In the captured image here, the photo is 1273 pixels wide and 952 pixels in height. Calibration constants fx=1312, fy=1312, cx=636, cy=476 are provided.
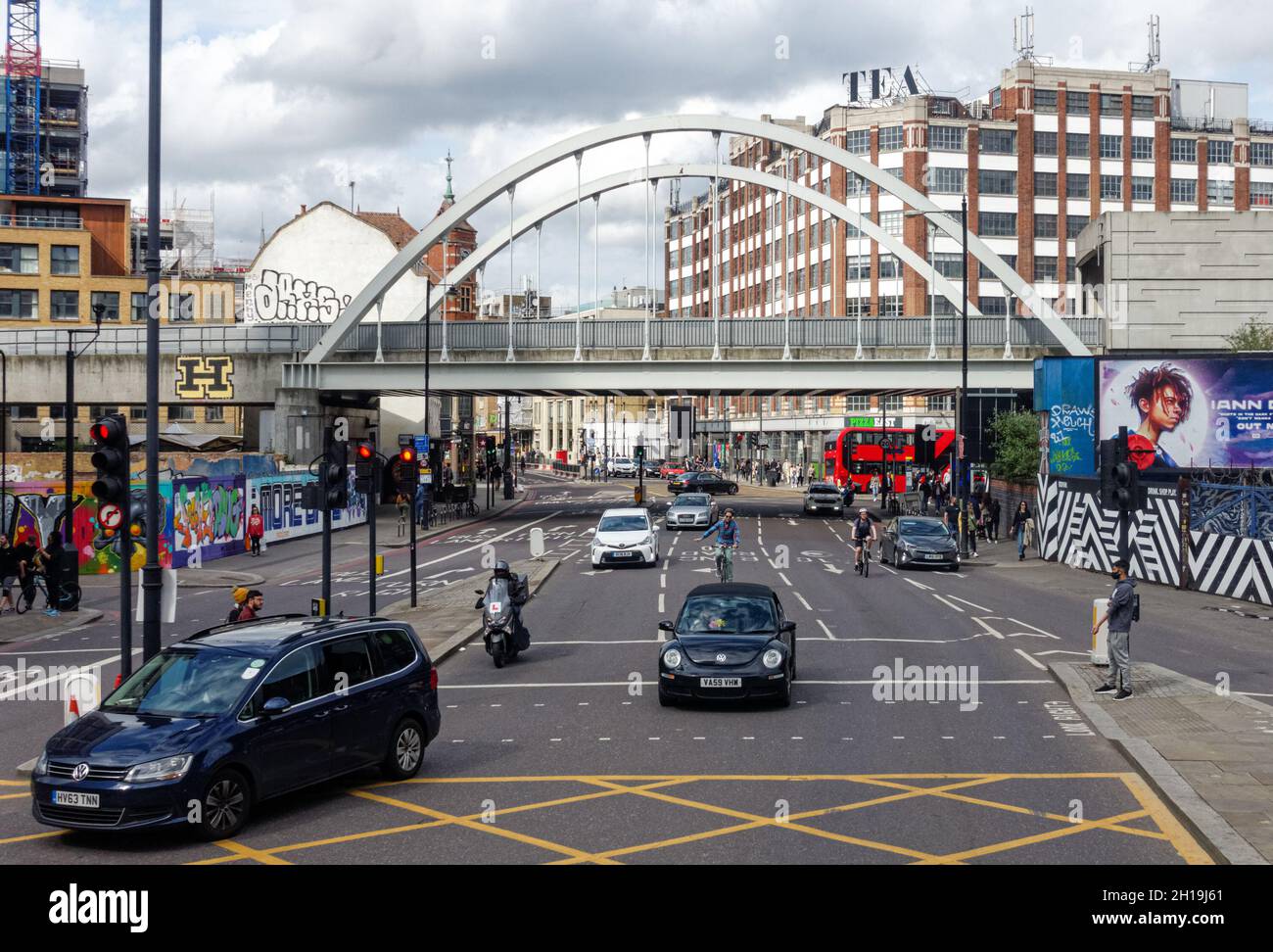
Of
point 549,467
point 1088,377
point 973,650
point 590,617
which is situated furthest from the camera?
point 549,467

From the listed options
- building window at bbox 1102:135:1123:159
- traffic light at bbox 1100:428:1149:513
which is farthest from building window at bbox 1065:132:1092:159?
traffic light at bbox 1100:428:1149:513

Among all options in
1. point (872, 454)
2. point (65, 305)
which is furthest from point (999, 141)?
point (65, 305)

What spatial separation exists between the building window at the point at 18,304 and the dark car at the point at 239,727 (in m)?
83.8

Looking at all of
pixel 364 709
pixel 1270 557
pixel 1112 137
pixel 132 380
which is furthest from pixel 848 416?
pixel 364 709

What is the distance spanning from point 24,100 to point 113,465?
11731 cm

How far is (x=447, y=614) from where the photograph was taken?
92.3 ft

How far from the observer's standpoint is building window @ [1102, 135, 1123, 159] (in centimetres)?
10100

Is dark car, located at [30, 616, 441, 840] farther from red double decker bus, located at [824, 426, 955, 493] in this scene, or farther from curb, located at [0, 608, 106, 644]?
red double decker bus, located at [824, 426, 955, 493]

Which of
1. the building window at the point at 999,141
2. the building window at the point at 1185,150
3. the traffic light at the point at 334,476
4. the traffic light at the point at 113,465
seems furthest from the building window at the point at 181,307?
the traffic light at the point at 113,465

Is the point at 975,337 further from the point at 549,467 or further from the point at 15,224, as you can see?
the point at 549,467

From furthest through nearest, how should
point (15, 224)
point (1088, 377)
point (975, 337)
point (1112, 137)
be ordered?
point (1112, 137), point (15, 224), point (975, 337), point (1088, 377)

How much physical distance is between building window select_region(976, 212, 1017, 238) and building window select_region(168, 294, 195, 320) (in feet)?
199

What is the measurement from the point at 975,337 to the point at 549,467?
115 m

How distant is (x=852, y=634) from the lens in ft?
81.1
